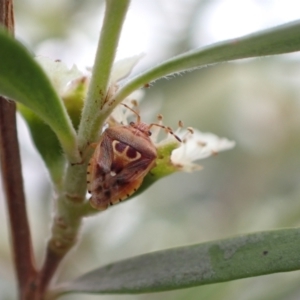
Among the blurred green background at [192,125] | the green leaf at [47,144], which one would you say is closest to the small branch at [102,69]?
the green leaf at [47,144]

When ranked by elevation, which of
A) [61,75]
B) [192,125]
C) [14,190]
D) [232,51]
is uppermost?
[232,51]

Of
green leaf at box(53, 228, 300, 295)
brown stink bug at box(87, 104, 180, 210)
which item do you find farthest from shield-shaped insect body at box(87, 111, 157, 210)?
green leaf at box(53, 228, 300, 295)

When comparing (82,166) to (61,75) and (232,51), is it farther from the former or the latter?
(232,51)

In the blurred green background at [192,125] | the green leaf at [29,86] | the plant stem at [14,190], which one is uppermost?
the green leaf at [29,86]

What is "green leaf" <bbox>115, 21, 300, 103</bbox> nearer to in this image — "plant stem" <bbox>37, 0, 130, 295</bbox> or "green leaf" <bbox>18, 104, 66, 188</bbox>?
"plant stem" <bbox>37, 0, 130, 295</bbox>

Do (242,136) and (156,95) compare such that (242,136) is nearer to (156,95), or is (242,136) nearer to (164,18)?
(156,95)

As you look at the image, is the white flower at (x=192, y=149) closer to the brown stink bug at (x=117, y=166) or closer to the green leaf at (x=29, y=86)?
the brown stink bug at (x=117, y=166)

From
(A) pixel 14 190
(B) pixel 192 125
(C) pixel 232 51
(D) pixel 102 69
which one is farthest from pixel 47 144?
(B) pixel 192 125
